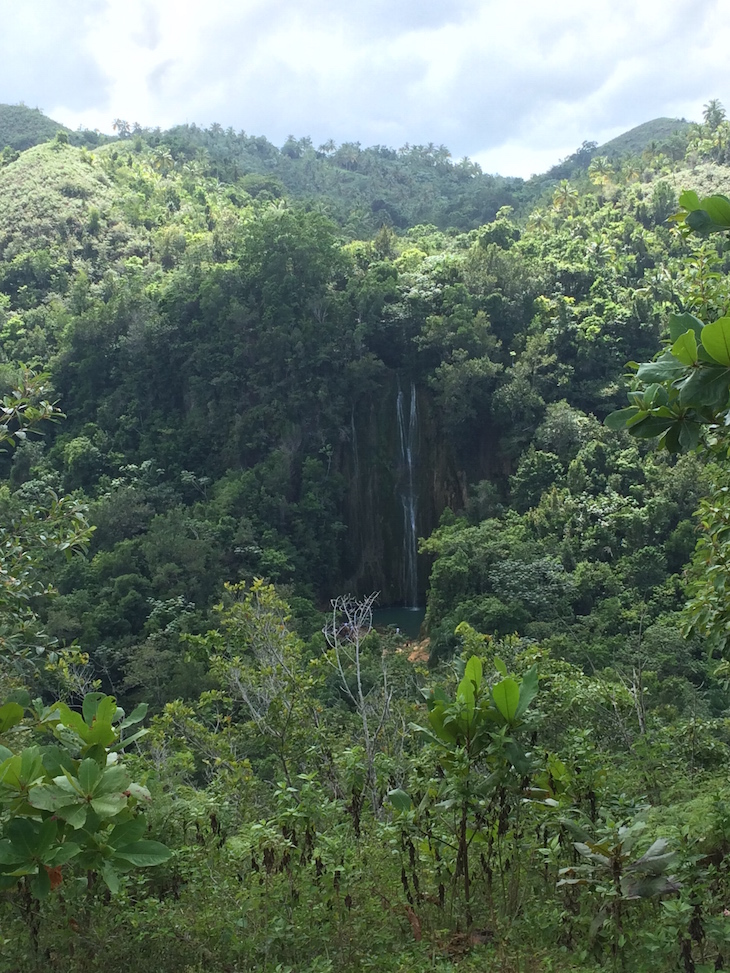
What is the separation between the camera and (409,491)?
776 inches

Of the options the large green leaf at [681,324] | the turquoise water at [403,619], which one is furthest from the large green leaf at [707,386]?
the turquoise water at [403,619]

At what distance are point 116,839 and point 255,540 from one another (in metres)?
15.3

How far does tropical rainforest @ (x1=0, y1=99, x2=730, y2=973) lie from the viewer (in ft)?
6.44

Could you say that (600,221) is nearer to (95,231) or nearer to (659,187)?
(659,187)

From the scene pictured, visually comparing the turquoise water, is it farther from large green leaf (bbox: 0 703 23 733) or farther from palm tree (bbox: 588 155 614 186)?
palm tree (bbox: 588 155 614 186)

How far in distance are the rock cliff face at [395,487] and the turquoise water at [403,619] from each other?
488 millimetres

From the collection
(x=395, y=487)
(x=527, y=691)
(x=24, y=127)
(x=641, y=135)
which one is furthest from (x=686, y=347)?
(x=641, y=135)

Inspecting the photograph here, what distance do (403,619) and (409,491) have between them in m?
3.43

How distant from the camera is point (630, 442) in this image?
16.3m

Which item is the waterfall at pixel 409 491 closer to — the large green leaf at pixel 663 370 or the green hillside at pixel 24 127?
the large green leaf at pixel 663 370

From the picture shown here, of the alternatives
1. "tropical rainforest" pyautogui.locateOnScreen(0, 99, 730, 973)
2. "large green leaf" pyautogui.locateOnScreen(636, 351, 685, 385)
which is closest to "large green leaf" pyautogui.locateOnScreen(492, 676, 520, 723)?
"tropical rainforest" pyautogui.locateOnScreen(0, 99, 730, 973)

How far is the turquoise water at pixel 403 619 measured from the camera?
16.8 meters

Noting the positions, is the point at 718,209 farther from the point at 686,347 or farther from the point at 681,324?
the point at 686,347

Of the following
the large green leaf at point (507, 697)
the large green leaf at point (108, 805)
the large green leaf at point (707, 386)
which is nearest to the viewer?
the large green leaf at point (108, 805)
